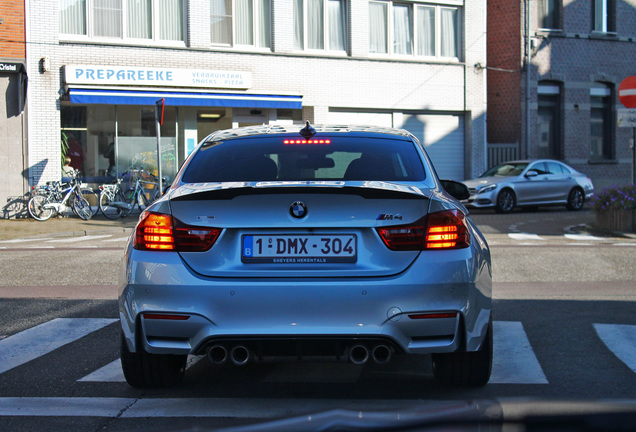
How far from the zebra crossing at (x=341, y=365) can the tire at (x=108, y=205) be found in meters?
14.4

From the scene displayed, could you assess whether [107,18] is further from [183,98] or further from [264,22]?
[264,22]

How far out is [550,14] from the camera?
101ft

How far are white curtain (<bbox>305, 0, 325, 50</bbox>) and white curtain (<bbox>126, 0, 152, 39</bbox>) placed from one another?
5.09 m

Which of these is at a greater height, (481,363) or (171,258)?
Result: (171,258)

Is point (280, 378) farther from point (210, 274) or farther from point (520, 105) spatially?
point (520, 105)

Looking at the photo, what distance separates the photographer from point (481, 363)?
14.7ft

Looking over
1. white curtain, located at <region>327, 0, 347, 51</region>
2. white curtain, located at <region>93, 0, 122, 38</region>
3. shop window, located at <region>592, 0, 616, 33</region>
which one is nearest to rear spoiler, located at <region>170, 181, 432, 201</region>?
white curtain, located at <region>93, 0, 122, 38</region>

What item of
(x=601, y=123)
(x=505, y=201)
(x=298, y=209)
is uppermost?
(x=601, y=123)

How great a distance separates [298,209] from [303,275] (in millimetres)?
318

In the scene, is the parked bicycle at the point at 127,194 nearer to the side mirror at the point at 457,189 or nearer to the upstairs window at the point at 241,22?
the upstairs window at the point at 241,22

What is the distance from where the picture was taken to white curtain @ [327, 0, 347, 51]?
26891 millimetres

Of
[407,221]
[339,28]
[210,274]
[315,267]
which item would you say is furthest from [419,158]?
[339,28]

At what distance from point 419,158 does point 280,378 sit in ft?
5.04

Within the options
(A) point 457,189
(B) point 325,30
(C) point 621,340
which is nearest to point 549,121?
(B) point 325,30
